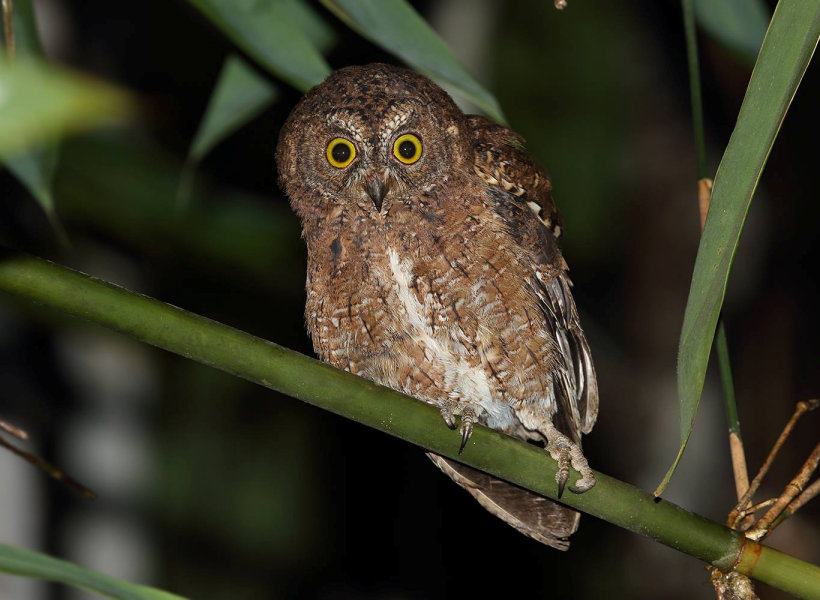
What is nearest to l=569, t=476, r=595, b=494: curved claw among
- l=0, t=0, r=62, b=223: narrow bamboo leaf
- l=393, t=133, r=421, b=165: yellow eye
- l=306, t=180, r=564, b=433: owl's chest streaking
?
l=306, t=180, r=564, b=433: owl's chest streaking

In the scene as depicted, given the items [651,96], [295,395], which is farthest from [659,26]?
[295,395]

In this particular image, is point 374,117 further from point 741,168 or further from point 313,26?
point 741,168

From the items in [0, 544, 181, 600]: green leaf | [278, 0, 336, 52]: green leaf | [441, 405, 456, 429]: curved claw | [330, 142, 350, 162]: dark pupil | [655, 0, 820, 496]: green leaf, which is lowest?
[0, 544, 181, 600]: green leaf

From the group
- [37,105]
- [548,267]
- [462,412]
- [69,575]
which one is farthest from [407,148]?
[37,105]

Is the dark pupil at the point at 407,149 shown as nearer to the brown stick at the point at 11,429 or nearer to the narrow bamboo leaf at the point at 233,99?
the narrow bamboo leaf at the point at 233,99

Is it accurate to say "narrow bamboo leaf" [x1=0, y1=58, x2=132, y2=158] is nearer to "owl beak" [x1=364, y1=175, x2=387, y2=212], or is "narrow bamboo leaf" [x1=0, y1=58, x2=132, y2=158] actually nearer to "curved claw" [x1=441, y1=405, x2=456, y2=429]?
"curved claw" [x1=441, y1=405, x2=456, y2=429]

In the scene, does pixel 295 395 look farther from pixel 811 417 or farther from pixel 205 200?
pixel 811 417

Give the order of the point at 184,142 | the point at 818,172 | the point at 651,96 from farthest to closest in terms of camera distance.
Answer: the point at 651,96 → the point at 818,172 → the point at 184,142

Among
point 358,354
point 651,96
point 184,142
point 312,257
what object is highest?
point 651,96
